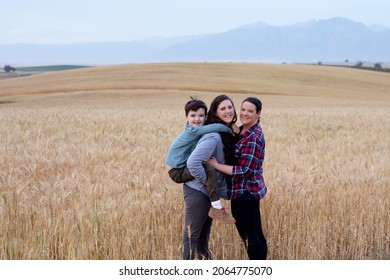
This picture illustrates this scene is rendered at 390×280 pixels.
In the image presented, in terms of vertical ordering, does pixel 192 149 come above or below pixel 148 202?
above

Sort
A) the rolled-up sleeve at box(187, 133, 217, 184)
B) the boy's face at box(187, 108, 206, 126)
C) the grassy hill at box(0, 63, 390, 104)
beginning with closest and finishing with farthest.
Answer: the rolled-up sleeve at box(187, 133, 217, 184), the boy's face at box(187, 108, 206, 126), the grassy hill at box(0, 63, 390, 104)

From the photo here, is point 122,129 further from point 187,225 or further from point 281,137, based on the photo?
point 187,225

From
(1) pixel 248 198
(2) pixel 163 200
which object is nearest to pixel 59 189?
(2) pixel 163 200

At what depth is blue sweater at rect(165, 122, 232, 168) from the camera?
343cm

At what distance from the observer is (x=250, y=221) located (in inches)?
140

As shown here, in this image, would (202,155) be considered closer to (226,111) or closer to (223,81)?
(226,111)

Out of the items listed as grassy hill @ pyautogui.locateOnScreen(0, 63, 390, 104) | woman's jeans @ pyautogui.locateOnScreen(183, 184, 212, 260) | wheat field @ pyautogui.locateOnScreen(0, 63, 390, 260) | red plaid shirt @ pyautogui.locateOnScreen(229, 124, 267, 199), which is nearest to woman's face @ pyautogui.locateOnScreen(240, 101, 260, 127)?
red plaid shirt @ pyautogui.locateOnScreen(229, 124, 267, 199)

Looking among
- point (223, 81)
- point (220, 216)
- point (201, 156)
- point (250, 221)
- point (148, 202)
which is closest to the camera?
point (201, 156)

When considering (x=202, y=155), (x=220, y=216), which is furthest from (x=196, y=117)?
(x=220, y=216)

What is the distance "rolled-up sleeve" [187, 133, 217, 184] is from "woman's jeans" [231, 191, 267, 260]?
386 mm

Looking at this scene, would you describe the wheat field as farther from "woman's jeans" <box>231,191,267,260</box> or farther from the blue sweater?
the blue sweater

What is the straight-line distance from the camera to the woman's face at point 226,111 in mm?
3496

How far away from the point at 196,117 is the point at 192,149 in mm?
271

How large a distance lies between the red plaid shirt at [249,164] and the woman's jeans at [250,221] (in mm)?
49
